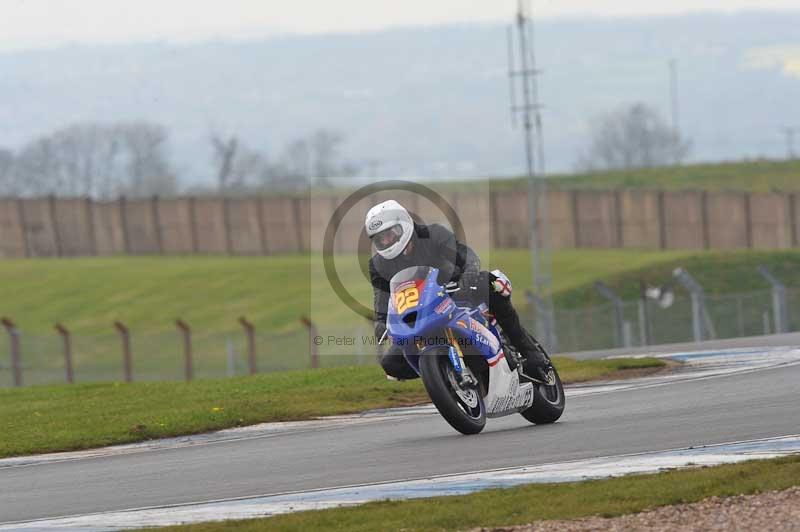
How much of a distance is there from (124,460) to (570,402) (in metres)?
4.56

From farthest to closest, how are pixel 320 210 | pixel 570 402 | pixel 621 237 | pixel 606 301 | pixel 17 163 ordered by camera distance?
pixel 17 163 → pixel 320 210 → pixel 621 237 → pixel 606 301 → pixel 570 402

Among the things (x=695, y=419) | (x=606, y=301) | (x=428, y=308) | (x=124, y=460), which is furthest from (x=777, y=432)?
(x=606, y=301)

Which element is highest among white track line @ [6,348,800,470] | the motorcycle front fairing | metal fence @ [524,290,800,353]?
the motorcycle front fairing

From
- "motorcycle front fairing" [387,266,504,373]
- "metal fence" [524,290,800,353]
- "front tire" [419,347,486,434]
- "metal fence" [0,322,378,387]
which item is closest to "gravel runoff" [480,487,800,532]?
"front tire" [419,347,486,434]

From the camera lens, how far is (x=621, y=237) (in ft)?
229

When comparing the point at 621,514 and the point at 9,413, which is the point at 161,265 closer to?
the point at 9,413

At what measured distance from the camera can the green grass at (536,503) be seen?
904 cm

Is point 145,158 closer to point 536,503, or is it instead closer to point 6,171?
point 6,171

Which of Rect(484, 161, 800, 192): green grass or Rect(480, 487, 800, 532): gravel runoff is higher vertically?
Rect(480, 487, 800, 532): gravel runoff

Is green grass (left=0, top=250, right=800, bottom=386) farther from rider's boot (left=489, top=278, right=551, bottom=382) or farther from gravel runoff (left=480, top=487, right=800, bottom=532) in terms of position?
gravel runoff (left=480, top=487, right=800, bottom=532)

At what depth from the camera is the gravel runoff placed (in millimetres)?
8422

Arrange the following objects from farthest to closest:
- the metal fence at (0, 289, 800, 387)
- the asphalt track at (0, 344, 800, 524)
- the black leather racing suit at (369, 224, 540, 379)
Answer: the metal fence at (0, 289, 800, 387)
the black leather racing suit at (369, 224, 540, 379)
the asphalt track at (0, 344, 800, 524)

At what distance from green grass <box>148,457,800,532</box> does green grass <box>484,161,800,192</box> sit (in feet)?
241

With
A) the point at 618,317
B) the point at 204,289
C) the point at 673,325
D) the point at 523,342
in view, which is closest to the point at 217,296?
the point at 204,289
